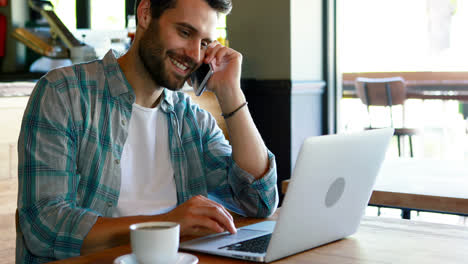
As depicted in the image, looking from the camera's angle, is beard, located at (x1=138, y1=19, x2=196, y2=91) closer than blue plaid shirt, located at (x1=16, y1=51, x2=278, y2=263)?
No

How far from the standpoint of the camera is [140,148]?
56.3 inches

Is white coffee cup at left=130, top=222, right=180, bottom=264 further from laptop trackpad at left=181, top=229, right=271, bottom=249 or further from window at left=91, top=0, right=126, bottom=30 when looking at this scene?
window at left=91, top=0, right=126, bottom=30

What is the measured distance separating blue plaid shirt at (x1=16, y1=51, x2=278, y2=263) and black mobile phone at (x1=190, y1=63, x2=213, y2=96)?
0.05 metres

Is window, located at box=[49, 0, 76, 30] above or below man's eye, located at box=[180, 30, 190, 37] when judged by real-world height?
above

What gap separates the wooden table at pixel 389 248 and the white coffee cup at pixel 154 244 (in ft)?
0.36

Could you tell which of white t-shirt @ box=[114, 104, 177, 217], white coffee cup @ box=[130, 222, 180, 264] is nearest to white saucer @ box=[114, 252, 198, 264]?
white coffee cup @ box=[130, 222, 180, 264]

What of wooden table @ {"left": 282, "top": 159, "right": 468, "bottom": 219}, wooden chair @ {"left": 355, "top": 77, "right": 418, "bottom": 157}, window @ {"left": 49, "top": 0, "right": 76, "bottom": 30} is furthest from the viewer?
window @ {"left": 49, "top": 0, "right": 76, "bottom": 30}

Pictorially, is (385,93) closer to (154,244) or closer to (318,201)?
(318,201)

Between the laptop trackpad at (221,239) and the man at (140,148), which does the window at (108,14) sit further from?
the laptop trackpad at (221,239)

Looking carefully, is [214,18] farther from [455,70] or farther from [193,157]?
[455,70]

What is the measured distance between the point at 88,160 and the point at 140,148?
0.15m

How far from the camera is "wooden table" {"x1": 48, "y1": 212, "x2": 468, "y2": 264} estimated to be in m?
1.00

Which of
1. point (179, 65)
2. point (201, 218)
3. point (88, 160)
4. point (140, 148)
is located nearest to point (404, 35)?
point (179, 65)

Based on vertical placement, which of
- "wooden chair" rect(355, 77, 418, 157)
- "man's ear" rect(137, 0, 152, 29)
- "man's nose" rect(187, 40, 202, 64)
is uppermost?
"man's ear" rect(137, 0, 152, 29)
